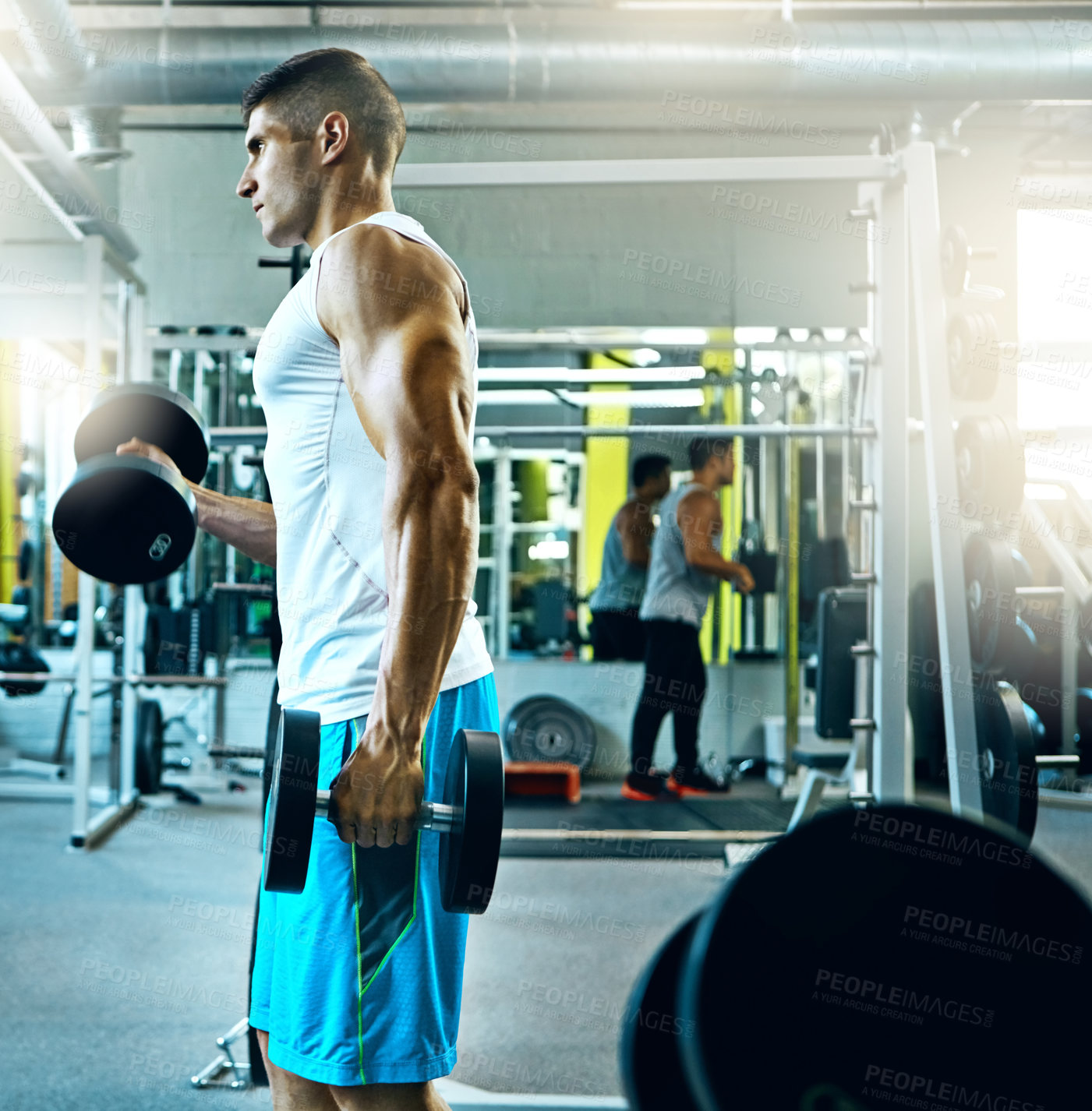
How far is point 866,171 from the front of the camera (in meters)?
2.79

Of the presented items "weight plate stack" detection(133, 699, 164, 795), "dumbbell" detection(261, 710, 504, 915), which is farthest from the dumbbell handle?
"weight plate stack" detection(133, 699, 164, 795)

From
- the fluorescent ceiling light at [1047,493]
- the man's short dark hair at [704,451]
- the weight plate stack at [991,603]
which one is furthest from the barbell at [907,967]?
the fluorescent ceiling light at [1047,493]

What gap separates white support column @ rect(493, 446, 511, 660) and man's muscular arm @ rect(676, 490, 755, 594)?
123cm

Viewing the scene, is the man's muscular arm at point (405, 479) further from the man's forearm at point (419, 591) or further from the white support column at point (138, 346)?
the white support column at point (138, 346)

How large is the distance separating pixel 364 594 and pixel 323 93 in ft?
1.75

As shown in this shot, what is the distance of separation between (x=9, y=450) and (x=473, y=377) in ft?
20.8

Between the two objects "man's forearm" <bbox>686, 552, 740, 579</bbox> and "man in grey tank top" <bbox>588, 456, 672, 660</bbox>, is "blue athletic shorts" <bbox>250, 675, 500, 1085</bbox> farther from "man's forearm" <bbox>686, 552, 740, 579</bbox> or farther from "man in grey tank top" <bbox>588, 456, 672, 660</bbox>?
"man in grey tank top" <bbox>588, 456, 672, 660</bbox>

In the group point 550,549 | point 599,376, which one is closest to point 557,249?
point 599,376

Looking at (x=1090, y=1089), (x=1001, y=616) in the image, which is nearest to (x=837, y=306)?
(x=1001, y=616)

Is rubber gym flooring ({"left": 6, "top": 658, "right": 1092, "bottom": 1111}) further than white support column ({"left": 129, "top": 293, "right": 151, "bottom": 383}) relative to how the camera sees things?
No

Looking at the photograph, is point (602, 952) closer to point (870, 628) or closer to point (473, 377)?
point (870, 628)

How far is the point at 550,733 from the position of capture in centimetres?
516

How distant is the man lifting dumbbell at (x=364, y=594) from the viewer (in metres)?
0.98

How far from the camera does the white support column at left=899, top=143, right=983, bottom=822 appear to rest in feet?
7.92
